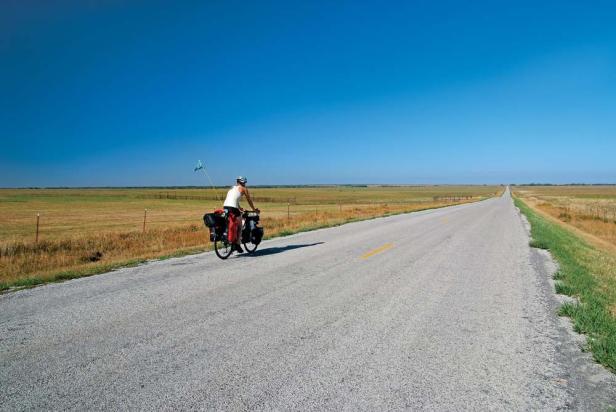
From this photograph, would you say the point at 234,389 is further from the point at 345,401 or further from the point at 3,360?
the point at 3,360

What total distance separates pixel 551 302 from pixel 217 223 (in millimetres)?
7063

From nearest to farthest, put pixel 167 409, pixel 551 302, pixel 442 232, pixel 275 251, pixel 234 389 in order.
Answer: pixel 167 409 → pixel 234 389 → pixel 551 302 → pixel 275 251 → pixel 442 232

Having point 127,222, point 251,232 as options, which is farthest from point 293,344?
point 127,222

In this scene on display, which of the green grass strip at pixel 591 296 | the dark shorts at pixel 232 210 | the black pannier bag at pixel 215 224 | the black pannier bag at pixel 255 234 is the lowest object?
the green grass strip at pixel 591 296

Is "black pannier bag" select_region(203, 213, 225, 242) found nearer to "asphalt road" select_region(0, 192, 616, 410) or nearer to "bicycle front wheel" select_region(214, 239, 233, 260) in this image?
"bicycle front wheel" select_region(214, 239, 233, 260)

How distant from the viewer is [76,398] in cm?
320

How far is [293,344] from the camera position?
172 inches

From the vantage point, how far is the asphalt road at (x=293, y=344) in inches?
130

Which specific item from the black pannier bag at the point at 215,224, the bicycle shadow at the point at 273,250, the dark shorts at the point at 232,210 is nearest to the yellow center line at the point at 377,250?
the bicycle shadow at the point at 273,250

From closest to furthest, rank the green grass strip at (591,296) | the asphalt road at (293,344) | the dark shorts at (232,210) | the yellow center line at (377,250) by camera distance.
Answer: the asphalt road at (293,344) → the green grass strip at (591,296) → the dark shorts at (232,210) → the yellow center line at (377,250)

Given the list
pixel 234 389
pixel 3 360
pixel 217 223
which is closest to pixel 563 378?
pixel 234 389

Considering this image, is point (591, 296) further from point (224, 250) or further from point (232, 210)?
point (224, 250)

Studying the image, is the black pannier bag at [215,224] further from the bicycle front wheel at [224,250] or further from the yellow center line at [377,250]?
the yellow center line at [377,250]

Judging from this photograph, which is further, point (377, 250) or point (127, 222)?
point (127, 222)
